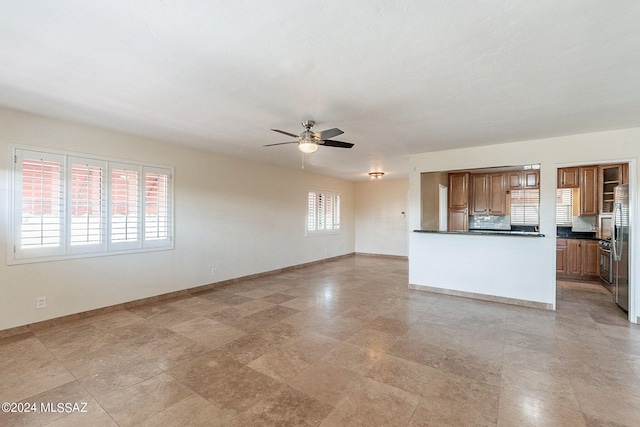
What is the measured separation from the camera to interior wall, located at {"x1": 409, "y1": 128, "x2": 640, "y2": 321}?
376cm

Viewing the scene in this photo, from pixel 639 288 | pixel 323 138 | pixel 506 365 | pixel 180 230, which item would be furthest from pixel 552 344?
pixel 180 230

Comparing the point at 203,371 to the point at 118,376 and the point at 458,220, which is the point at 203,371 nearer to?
the point at 118,376

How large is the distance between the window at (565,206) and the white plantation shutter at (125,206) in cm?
807

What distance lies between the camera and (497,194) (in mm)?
6301

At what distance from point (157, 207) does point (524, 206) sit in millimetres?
7434

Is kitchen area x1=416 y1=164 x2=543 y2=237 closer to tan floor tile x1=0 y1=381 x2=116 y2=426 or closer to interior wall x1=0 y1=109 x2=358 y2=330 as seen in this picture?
interior wall x1=0 y1=109 x2=358 y2=330

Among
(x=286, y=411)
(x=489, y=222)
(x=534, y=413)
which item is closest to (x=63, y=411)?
(x=286, y=411)

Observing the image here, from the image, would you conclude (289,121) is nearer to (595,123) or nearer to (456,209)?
(595,123)

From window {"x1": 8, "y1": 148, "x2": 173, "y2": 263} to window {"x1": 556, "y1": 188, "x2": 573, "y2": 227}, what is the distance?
25.7 ft

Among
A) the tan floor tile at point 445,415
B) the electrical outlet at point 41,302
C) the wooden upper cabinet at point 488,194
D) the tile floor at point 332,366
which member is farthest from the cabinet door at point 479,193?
the electrical outlet at point 41,302

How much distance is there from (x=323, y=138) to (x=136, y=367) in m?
2.88

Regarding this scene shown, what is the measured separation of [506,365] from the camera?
8.51ft

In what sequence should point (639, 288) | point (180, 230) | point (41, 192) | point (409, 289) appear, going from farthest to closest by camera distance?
point (409, 289)
point (180, 230)
point (639, 288)
point (41, 192)

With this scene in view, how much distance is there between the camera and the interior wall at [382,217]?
8.75 m
